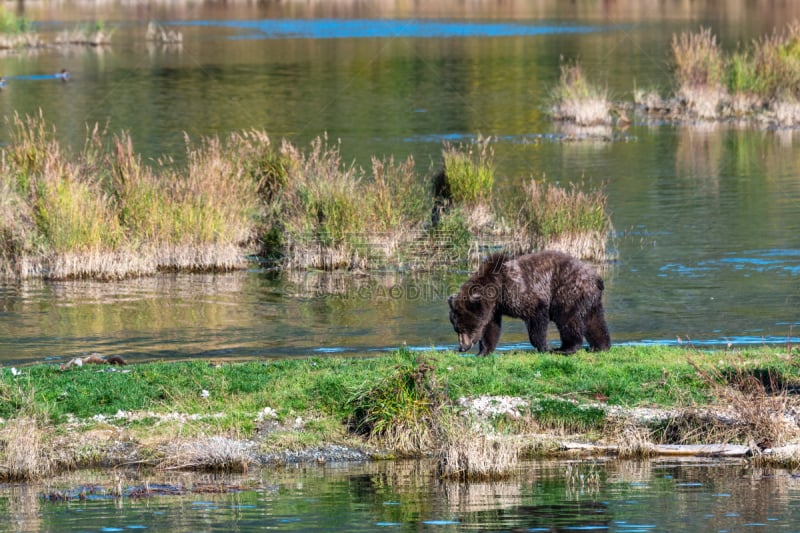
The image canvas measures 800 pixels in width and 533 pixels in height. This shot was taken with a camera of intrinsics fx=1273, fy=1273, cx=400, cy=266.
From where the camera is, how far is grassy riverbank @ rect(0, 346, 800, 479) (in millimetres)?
12227

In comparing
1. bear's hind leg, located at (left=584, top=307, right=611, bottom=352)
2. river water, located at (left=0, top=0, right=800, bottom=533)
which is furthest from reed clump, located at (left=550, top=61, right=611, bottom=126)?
bear's hind leg, located at (left=584, top=307, right=611, bottom=352)

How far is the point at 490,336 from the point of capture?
15070 mm

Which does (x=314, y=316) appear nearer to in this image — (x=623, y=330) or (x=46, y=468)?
(x=623, y=330)

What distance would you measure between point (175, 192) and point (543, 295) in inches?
418

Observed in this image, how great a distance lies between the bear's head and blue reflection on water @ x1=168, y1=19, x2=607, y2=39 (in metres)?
68.6

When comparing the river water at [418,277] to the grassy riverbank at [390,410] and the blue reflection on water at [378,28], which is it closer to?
the grassy riverbank at [390,410]

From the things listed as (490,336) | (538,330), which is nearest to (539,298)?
(538,330)

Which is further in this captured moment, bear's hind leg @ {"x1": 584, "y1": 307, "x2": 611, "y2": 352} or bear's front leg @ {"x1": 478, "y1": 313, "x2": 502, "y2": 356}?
bear's front leg @ {"x1": 478, "y1": 313, "x2": 502, "y2": 356}

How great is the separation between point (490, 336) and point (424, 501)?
4.34 meters

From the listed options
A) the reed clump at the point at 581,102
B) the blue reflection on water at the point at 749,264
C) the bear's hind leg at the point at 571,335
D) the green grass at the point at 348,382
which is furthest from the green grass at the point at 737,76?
the green grass at the point at 348,382

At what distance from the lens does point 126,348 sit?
17.5 metres

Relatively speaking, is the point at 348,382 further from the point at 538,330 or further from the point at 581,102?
the point at 581,102

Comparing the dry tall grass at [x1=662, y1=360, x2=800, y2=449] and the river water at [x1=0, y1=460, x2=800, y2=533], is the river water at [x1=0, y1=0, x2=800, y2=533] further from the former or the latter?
the dry tall grass at [x1=662, y1=360, x2=800, y2=449]

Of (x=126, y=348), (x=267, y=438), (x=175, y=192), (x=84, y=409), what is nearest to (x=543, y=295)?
(x=267, y=438)
